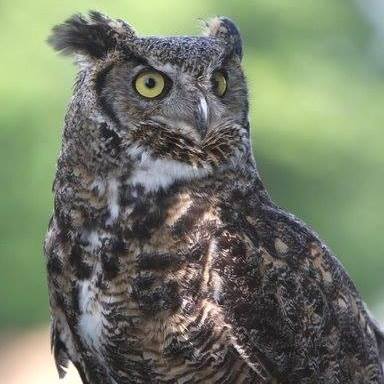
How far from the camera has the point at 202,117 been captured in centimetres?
330

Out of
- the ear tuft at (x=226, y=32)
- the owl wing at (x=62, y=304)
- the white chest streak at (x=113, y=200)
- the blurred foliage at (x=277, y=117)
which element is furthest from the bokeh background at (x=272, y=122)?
the white chest streak at (x=113, y=200)

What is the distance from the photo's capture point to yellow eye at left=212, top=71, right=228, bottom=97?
3.43 meters

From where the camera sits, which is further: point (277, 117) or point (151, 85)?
point (277, 117)

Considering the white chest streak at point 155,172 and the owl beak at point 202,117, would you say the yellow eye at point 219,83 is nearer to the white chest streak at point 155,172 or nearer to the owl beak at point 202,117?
the owl beak at point 202,117

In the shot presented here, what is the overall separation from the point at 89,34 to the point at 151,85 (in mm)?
258

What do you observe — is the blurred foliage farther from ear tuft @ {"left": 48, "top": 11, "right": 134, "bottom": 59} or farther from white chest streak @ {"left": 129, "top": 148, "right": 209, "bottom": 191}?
white chest streak @ {"left": 129, "top": 148, "right": 209, "bottom": 191}

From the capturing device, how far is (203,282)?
10.9 feet

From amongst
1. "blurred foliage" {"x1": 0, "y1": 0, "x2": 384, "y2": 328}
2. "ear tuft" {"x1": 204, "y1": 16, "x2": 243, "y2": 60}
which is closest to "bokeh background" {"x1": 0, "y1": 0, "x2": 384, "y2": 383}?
"blurred foliage" {"x1": 0, "y1": 0, "x2": 384, "y2": 328}

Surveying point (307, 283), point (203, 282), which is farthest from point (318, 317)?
point (203, 282)

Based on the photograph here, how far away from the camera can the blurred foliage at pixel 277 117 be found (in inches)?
370

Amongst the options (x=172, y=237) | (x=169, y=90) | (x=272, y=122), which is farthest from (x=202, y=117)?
(x=272, y=122)

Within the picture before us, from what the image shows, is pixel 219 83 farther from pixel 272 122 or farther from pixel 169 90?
pixel 272 122

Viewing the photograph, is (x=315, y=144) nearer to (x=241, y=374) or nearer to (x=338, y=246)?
(x=338, y=246)

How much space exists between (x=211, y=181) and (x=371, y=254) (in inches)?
308
